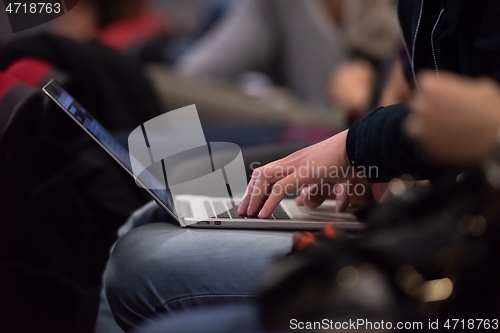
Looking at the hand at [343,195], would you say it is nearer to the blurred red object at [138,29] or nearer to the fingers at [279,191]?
the fingers at [279,191]

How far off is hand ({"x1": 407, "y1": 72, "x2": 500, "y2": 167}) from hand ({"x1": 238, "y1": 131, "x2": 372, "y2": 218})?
13cm

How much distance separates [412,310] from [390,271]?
0.03 meters

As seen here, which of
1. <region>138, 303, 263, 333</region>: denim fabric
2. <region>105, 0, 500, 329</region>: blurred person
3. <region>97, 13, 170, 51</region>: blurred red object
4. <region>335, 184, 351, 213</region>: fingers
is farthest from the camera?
<region>97, 13, 170, 51</region>: blurred red object

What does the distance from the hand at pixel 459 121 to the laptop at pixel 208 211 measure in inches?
5.5

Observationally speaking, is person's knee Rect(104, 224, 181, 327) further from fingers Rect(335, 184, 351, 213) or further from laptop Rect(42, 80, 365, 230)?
fingers Rect(335, 184, 351, 213)

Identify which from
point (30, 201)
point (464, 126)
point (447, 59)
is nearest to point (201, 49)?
point (30, 201)

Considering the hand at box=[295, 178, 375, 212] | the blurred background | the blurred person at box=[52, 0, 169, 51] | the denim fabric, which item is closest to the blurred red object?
the blurred person at box=[52, 0, 169, 51]

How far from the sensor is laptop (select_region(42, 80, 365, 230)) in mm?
467

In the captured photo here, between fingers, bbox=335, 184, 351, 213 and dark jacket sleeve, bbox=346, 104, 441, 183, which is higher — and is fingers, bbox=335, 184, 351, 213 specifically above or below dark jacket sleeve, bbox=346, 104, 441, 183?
below

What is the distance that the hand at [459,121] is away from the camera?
0.31 meters

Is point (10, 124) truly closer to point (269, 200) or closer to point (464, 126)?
point (269, 200)

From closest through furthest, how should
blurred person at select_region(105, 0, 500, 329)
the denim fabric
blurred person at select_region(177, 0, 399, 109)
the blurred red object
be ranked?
the denim fabric → blurred person at select_region(105, 0, 500, 329) → blurred person at select_region(177, 0, 399, 109) → the blurred red object

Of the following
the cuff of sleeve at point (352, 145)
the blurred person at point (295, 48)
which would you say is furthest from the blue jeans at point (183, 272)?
the blurred person at point (295, 48)

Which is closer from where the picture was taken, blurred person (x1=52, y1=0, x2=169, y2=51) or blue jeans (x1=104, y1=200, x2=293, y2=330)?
blue jeans (x1=104, y1=200, x2=293, y2=330)
